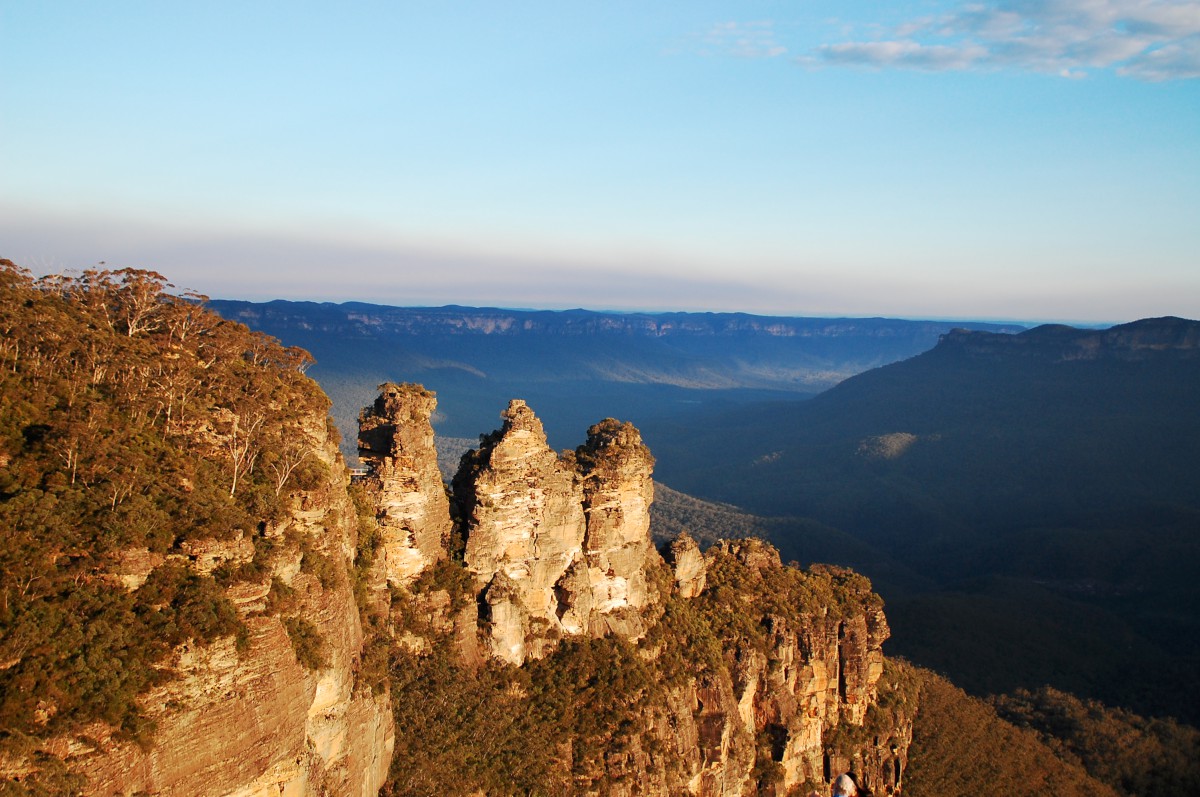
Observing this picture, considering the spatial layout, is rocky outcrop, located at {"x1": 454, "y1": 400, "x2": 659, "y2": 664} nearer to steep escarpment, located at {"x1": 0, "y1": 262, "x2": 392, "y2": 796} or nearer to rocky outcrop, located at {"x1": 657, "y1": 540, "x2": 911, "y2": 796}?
rocky outcrop, located at {"x1": 657, "y1": 540, "x2": 911, "y2": 796}

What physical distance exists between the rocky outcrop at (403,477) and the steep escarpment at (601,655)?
0.46 meters

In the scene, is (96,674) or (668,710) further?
(668,710)

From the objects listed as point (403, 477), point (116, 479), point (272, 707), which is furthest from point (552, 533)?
point (116, 479)

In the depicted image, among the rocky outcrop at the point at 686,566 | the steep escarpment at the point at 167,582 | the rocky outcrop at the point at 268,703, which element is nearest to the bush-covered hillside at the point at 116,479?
the steep escarpment at the point at 167,582

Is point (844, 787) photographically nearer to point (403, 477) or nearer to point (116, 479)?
point (403, 477)

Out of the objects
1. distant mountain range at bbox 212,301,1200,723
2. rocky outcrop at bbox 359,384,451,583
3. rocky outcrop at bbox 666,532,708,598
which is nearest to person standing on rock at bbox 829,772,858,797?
rocky outcrop at bbox 666,532,708,598

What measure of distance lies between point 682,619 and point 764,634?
6.50m

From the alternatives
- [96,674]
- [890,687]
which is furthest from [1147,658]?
[96,674]

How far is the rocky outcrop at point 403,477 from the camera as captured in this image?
32406 millimetres

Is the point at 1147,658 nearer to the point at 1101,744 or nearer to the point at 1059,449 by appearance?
the point at 1101,744

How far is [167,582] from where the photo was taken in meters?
19.0

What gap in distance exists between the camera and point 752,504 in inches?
6073

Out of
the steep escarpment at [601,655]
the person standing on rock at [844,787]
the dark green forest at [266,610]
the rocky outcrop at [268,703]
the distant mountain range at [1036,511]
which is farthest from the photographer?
the distant mountain range at [1036,511]

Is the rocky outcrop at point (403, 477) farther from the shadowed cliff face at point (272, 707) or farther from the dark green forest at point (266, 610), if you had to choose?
the shadowed cliff face at point (272, 707)
